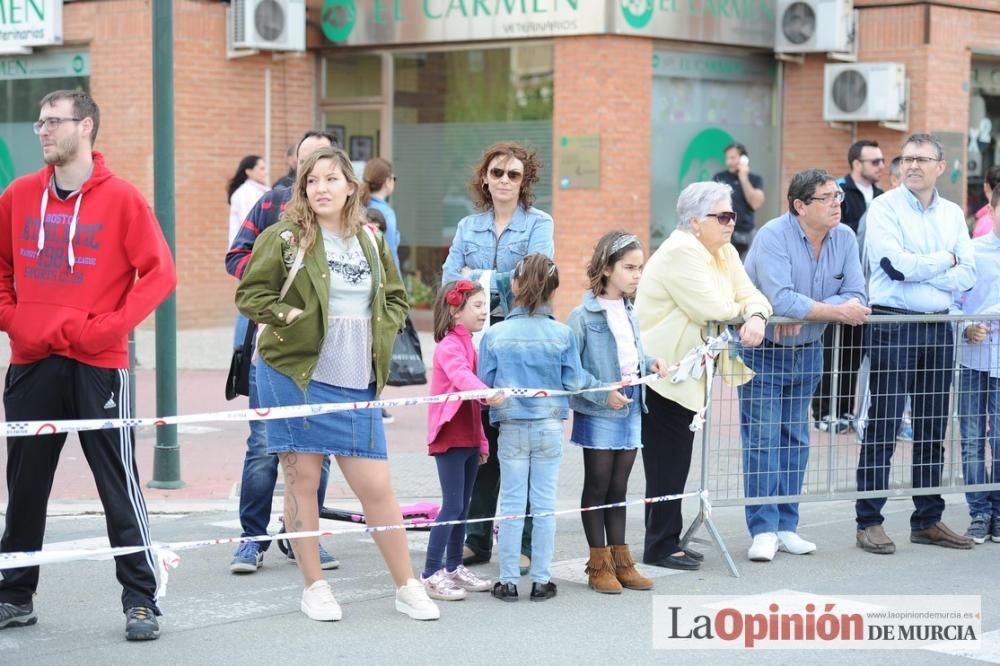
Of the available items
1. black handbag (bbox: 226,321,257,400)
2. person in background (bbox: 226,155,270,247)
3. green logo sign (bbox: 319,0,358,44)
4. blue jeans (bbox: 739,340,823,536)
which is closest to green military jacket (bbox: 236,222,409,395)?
black handbag (bbox: 226,321,257,400)

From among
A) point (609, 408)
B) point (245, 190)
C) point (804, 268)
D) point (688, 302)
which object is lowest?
point (609, 408)

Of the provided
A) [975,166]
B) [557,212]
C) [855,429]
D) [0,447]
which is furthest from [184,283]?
[855,429]

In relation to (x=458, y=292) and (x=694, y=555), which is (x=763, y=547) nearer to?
(x=694, y=555)

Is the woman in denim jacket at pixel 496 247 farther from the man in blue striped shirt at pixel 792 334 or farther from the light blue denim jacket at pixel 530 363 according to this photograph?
the man in blue striped shirt at pixel 792 334

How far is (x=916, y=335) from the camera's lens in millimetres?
8078

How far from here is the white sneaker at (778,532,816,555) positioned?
7824 mm

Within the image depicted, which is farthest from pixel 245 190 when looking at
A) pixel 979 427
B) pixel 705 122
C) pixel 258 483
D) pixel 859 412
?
pixel 705 122

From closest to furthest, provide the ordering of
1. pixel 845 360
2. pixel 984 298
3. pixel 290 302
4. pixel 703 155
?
pixel 290 302 < pixel 845 360 < pixel 984 298 < pixel 703 155

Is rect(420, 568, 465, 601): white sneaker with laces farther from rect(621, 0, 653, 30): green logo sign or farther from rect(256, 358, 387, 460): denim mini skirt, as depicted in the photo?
rect(621, 0, 653, 30): green logo sign

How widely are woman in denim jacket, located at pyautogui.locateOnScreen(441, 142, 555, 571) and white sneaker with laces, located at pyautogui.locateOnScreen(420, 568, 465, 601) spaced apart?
570 millimetres

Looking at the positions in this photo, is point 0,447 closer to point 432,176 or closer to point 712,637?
point 712,637

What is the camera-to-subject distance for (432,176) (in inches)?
706

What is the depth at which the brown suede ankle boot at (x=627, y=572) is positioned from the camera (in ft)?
23.0

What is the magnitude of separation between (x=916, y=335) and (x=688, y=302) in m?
1.47
